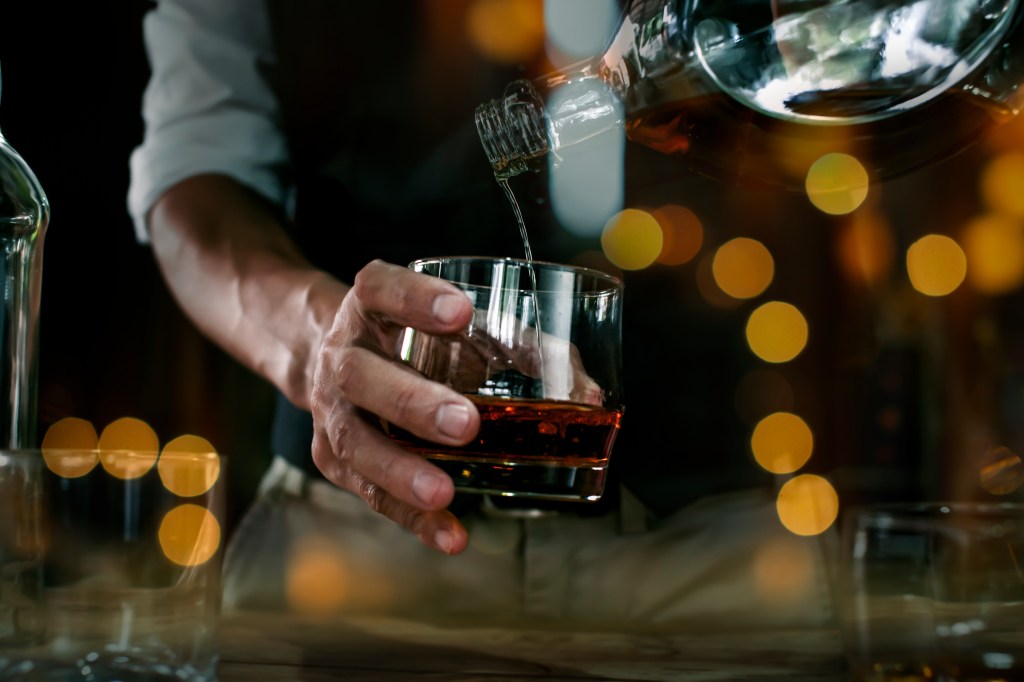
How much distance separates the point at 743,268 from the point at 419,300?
4.19 feet

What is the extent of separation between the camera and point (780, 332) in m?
2.08

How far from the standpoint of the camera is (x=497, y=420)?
1.68ft

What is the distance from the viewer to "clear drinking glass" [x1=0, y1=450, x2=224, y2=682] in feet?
1.33

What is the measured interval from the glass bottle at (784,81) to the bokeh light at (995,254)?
86.8 inches

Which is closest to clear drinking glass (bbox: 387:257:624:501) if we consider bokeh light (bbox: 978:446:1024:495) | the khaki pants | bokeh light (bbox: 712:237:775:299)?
the khaki pants

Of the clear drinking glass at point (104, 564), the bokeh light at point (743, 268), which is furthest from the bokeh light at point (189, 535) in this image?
the bokeh light at point (743, 268)

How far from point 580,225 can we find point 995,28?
604 mm

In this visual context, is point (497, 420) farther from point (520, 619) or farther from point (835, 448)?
point (835, 448)

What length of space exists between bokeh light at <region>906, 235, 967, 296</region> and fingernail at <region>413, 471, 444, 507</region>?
2583 mm

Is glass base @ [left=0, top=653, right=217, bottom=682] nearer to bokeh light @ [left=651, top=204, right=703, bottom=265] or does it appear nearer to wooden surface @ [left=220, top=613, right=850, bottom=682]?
wooden surface @ [left=220, top=613, right=850, bottom=682]

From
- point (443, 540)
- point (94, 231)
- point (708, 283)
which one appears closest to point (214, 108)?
point (708, 283)

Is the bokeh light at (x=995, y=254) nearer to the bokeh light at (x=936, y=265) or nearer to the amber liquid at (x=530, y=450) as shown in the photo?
the bokeh light at (x=936, y=265)

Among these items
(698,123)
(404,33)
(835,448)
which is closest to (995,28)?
(698,123)

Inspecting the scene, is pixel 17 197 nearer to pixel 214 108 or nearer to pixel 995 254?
pixel 214 108
